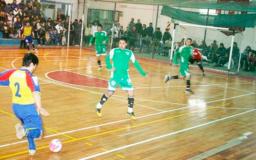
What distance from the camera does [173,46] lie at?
80.9ft

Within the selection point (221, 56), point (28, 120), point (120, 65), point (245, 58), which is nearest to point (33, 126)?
point (28, 120)

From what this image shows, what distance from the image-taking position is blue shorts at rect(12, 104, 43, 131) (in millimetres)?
6137

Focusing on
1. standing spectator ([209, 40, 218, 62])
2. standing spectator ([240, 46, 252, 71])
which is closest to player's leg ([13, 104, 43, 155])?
standing spectator ([209, 40, 218, 62])

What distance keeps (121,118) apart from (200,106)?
3.56m

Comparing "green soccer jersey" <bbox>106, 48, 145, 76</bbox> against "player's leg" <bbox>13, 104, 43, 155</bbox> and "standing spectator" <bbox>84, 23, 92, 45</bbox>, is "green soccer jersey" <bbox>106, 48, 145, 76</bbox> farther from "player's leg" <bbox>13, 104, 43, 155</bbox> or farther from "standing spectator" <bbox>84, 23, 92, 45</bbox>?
"standing spectator" <bbox>84, 23, 92, 45</bbox>

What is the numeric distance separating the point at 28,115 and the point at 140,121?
169 inches

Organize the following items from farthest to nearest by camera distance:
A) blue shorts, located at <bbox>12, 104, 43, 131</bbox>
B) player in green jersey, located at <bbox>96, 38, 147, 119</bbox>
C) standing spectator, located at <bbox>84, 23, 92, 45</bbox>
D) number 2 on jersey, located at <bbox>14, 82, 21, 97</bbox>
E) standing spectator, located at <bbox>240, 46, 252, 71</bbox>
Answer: standing spectator, located at <bbox>84, 23, 92, 45</bbox> → standing spectator, located at <bbox>240, 46, 252, 71</bbox> → player in green jersey, located at <bbox>96, 38, 147, 119</bbox> → blue shorts, located at <bbox>12, 104, 43, 131</bbox> → number 2 on jersey, located at <bbox>14, 82, 21, 97</bbox>

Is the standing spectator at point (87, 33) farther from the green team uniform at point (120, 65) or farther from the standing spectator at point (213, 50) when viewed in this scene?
the green team uniform at point (120, 65)

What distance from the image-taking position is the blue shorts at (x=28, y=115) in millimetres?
6137

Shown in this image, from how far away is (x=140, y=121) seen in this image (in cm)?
1000

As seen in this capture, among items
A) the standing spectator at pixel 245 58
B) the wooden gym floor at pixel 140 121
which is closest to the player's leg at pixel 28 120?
the wooden gym floor at pixel 140 121

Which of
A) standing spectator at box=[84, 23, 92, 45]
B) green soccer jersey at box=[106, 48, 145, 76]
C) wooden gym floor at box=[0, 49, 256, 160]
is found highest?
standing spectator at box=[84, 23, 92, 45]

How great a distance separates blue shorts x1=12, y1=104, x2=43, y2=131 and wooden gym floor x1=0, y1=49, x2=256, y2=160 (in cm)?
87

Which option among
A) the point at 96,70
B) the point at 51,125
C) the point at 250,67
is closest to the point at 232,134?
the point at 51,125
